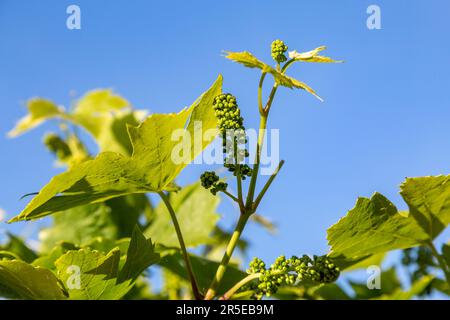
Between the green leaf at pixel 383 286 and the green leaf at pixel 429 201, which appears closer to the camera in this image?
the green leaf at pixel 429 201

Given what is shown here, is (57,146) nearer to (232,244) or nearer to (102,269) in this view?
(102,269)

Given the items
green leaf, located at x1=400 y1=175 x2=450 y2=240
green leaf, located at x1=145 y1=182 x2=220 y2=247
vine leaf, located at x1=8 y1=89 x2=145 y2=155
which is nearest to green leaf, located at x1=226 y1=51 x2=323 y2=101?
Answer: green leaf, located at x1=400 y1=175 x2=450 y2=240

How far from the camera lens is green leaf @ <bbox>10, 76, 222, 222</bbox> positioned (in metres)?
1.81

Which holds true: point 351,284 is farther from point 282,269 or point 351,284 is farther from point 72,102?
point 72,102

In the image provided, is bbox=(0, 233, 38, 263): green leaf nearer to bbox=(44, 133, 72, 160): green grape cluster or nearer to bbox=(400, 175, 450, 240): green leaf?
bbox=(44, 133, 72, 160): green grape cluster

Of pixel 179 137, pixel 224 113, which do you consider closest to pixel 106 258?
pixel 179 137

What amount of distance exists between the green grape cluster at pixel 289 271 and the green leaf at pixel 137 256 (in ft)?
1.07

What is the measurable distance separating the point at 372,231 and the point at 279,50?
0.66 metres

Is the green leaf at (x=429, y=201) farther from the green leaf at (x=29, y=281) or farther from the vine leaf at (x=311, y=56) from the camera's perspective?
the green leaf at (x=29, y=281)

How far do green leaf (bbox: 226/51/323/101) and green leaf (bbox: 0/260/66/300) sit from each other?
0.85 metres

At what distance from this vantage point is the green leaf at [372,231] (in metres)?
1.88

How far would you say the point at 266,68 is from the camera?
1729 millimetres

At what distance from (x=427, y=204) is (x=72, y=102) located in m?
2.98

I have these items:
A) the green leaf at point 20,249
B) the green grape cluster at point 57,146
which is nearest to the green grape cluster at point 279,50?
the green leaf at point 20,249
